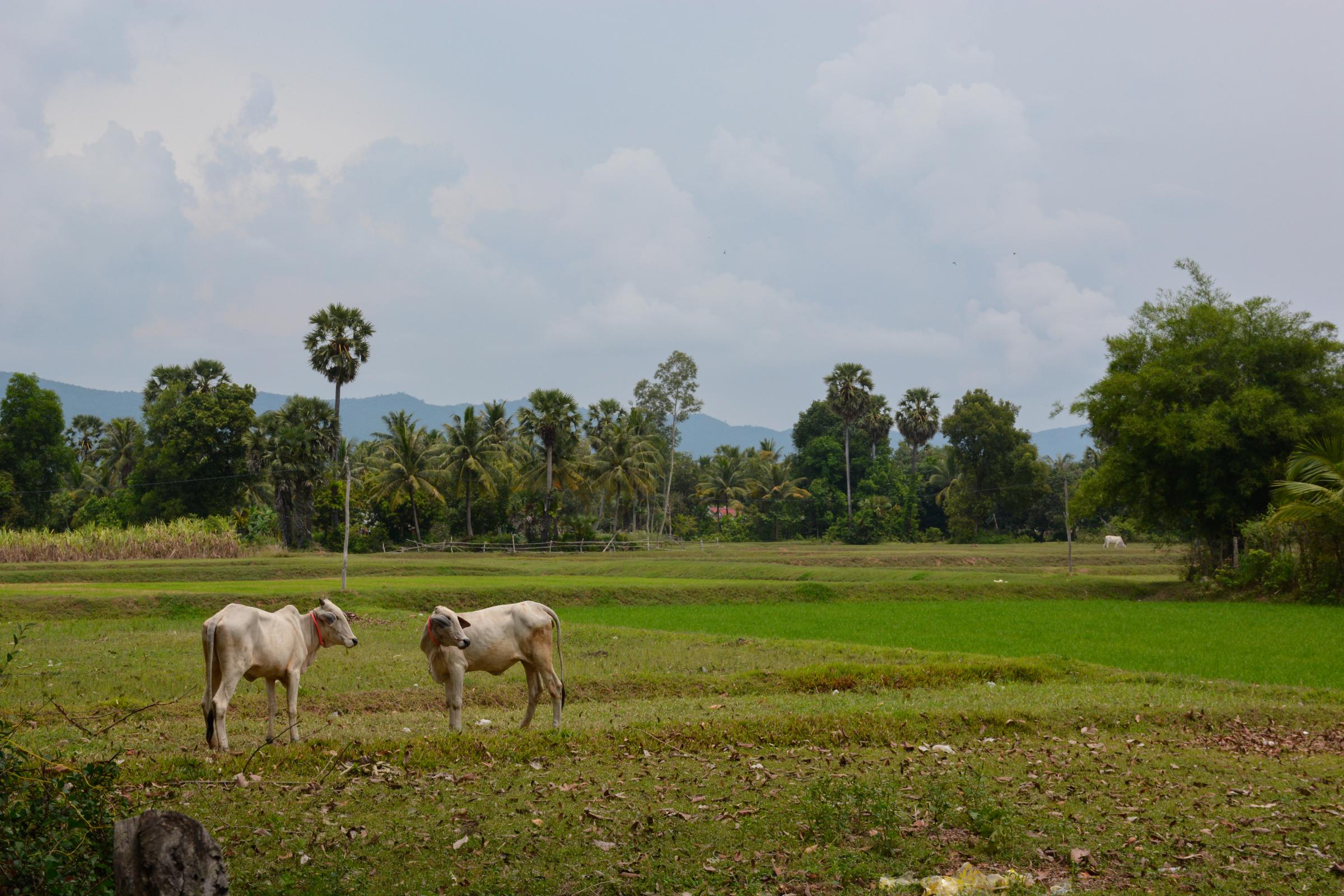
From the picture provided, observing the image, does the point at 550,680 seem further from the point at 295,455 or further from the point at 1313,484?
the point at 295,455

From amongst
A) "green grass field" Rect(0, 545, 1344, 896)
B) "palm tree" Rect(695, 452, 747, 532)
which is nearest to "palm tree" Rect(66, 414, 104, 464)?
"palm tree" Rect(695, 452, 747, 532)

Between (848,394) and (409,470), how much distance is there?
36355 millimetres

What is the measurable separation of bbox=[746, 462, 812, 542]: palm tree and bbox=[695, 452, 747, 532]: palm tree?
1.16 metres

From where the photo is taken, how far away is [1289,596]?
31.2m

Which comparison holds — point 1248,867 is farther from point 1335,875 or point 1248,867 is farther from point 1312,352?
point 1312,352

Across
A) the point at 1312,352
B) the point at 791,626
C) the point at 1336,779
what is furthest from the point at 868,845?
the point at 1312,352

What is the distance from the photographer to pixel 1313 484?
31.2 meters

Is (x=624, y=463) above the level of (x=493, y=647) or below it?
above

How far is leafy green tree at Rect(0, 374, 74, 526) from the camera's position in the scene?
62125 millimetres

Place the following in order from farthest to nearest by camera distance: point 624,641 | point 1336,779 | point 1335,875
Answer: point 624,641 < point 1336,779 < point 1335,875

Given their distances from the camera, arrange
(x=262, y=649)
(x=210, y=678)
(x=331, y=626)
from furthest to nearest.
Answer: (x=331, y=626)
(x=262, y=649)
(x=210, y=678)

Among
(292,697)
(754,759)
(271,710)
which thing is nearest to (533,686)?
(292,697)

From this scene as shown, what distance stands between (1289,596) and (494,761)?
30.7m

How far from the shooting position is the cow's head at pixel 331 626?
11.3m
